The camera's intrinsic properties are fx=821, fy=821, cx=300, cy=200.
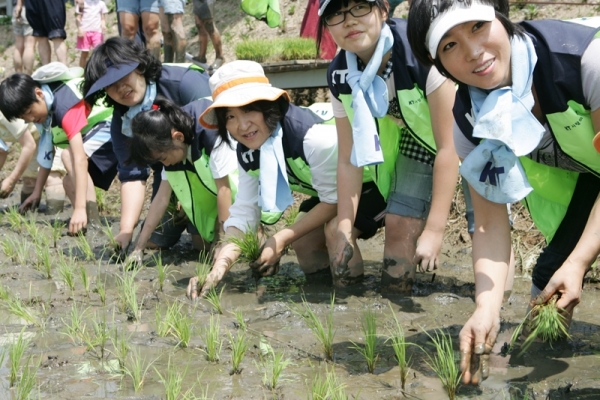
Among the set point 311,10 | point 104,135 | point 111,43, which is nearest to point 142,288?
point 111,43

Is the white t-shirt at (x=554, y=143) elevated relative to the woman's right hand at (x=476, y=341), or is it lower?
elevated

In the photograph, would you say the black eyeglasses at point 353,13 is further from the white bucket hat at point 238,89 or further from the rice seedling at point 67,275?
the rice seedling at point 67,275

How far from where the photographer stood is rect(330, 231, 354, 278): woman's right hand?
3.66 meters

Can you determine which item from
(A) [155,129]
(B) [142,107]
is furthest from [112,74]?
(A) [155,129]

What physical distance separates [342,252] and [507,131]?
4.38 feet

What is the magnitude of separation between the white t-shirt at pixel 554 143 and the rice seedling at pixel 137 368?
1340 millimetres

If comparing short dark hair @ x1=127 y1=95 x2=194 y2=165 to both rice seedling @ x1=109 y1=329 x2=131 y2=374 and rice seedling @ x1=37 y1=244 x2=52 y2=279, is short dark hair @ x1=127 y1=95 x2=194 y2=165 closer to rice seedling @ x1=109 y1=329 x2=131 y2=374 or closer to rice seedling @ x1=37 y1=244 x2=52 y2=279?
rice seedling @ x1=37 y1=244 x2=52 y2=279

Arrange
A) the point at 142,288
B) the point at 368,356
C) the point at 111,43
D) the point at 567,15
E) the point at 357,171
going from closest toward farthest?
the point at 368,356
the point at 357,171
the point at 142,288
the point at 111,43
the point at 567,15

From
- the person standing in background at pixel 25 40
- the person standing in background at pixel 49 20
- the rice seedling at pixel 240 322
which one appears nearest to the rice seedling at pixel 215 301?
the rice seedling at pixel 240 322

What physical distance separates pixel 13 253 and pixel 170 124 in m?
1.40

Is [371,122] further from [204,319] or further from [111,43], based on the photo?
[111,43]

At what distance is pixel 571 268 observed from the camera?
2.38 meters

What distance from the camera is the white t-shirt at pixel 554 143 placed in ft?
8.39

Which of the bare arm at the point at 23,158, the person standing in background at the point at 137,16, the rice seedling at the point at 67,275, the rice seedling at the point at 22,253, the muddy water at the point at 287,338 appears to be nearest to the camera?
the muddy water at the point at 287,338
